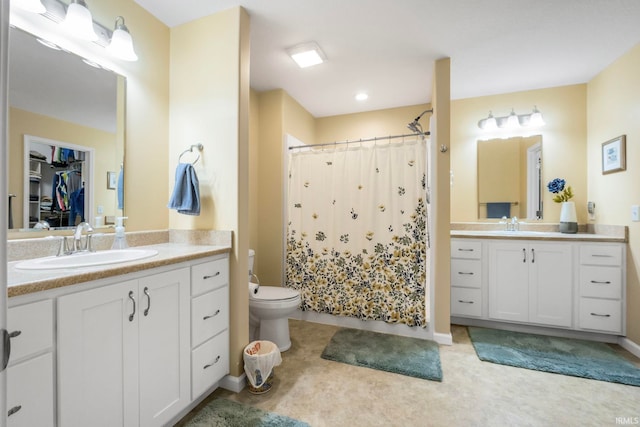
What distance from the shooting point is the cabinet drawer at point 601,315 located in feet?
7.38

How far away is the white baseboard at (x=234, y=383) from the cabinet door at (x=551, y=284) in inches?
98.7

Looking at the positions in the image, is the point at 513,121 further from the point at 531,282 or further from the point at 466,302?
the point at 466,302

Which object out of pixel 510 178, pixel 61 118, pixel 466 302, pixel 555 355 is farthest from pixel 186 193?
pixel 510 178

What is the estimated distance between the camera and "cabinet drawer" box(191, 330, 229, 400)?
4.86 feet

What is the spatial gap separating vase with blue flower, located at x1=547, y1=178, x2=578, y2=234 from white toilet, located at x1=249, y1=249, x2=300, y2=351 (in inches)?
107

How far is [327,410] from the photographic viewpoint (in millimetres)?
1533

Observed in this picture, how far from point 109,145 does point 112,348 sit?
1.21 m

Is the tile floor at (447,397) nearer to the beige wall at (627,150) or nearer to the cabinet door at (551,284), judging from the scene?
the cabinet door at (551,284)

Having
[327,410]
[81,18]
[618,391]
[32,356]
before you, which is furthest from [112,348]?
[618,391]

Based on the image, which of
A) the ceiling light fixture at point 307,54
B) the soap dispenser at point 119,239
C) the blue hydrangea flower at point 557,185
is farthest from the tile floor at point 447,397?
the ceiling light fixture at point 307,54

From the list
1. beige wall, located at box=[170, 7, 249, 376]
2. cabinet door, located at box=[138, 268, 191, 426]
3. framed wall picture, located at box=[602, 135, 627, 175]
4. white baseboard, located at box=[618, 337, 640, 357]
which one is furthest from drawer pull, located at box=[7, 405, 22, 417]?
framed wall picture, located at box=[602, 135, 627, 175]

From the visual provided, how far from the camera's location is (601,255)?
7.55 feet

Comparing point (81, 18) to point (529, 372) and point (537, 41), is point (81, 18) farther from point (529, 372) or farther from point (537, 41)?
point (529, 372)

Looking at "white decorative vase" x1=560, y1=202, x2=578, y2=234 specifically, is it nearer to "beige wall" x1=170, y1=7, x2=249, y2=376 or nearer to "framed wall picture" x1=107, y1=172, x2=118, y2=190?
"beige wall" x1=170, y1=7, x2=249, y2=376
